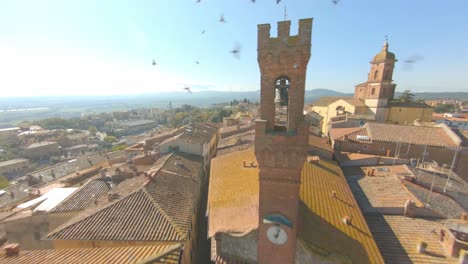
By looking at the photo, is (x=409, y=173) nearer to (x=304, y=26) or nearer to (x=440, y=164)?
(x=440, y=164)

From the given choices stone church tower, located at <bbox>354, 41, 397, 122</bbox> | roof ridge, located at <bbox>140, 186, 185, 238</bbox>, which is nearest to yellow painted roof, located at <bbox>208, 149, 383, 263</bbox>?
roof ridge, located at <bbox>140, 186, 185, 238</bbox>

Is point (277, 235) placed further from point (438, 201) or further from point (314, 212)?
point (438, 201)

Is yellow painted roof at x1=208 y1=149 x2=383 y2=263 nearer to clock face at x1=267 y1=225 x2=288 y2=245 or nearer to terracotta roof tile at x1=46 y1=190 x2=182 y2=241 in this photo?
A: clock face at x1=267 y1=225 x2=288 y2=245

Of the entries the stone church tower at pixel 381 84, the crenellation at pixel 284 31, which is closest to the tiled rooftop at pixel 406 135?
the stone church tower at pixel 381 84

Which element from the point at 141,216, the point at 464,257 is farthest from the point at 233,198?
the point at 464,257

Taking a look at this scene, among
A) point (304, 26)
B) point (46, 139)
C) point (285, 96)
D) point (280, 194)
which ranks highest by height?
point (304, 26)

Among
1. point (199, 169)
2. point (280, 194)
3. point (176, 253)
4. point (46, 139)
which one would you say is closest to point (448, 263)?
point (280, 194)

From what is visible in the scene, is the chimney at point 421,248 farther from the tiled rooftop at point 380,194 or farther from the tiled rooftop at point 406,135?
→ the tiled rooftop at point 406,135
